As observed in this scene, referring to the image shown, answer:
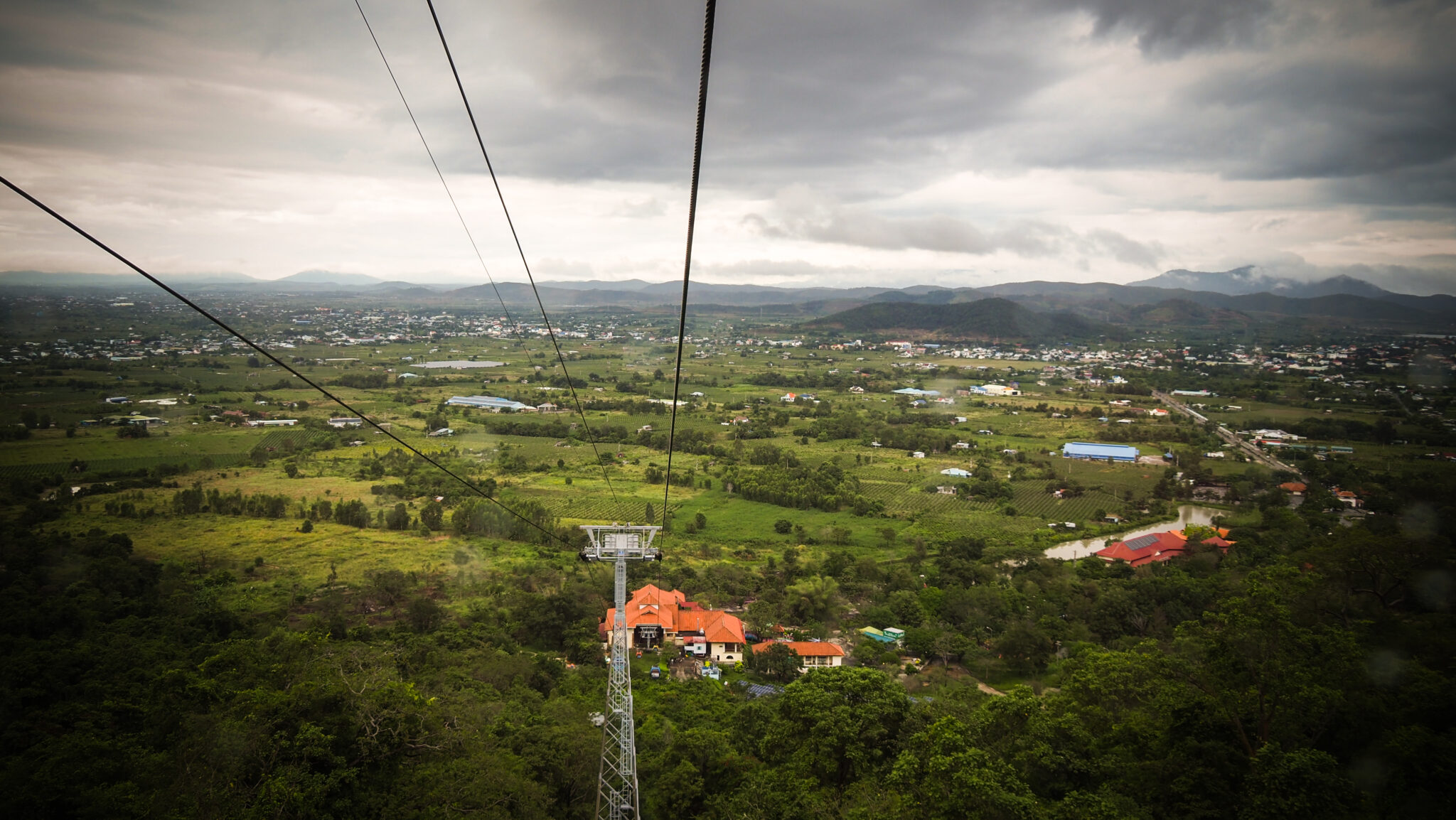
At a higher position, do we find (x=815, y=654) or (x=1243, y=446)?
(x=1243, y=446)

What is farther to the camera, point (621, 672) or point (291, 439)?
point (291, 439)

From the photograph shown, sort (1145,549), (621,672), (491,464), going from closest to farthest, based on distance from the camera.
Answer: (621,672)
(1145,549)
(491,464)

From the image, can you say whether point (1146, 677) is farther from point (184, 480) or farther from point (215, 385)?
point (215, 385)

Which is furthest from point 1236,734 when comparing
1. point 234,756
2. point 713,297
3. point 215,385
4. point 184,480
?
point 713,297

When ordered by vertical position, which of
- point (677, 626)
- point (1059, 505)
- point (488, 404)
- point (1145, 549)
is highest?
point (488, 404)

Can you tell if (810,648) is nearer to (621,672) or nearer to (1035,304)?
(621,672)

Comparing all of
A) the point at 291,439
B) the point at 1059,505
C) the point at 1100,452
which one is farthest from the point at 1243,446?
the point at 291,439

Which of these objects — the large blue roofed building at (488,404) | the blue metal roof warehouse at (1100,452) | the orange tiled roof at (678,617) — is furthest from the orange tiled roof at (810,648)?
the large blue roofed building at (488,404)

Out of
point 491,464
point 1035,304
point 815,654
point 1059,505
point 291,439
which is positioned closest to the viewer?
point 815,654
